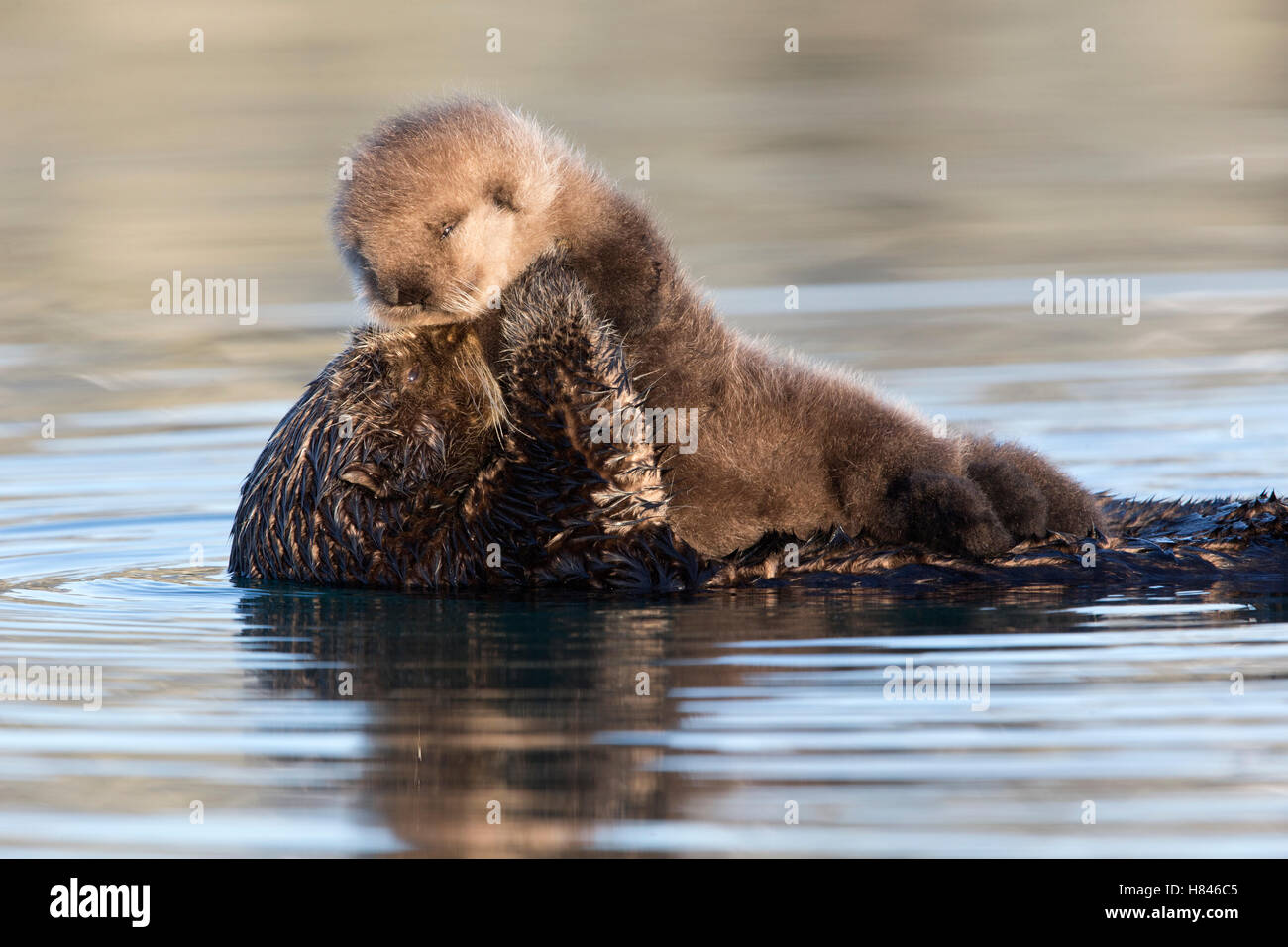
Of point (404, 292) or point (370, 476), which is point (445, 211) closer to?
point (404, 292)

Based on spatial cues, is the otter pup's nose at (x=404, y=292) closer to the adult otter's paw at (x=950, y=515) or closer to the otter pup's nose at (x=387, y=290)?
the otter pup's nose at (x=387, y=290)

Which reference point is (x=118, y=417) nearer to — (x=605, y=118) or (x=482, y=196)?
(x=482, y=196)

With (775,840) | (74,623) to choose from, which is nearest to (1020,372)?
(74,623)

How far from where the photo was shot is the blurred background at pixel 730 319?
3.95 meters

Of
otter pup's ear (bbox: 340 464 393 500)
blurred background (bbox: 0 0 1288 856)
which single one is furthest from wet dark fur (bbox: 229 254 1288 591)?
blurred background (bbox: 0 0 1288 856)

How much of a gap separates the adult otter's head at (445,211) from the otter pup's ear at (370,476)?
0.55 metres

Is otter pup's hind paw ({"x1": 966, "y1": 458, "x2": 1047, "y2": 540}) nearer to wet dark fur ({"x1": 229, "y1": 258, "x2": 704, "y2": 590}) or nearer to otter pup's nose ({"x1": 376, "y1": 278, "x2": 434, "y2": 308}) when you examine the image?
wet dark fur ({"x1": 229, "y1": 258, "x2": 704, "y2": 590})

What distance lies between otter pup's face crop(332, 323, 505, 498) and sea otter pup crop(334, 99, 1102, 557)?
0.71 ft

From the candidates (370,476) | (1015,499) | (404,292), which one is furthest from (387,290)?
(1015,499)

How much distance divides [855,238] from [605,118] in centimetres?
342

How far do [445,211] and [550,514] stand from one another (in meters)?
0.92

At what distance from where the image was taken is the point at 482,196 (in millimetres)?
5184

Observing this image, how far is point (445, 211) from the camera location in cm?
505

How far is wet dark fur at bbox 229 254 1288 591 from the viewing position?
533 cm
